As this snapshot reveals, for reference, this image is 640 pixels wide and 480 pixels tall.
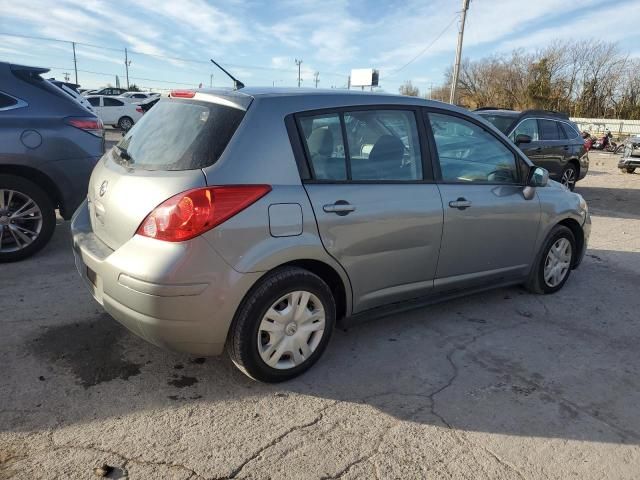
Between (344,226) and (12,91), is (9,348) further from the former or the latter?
(12,91)

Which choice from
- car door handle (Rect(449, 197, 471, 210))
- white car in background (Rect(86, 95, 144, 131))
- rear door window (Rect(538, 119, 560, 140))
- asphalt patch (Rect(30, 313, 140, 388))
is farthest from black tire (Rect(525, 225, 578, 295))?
white car in background (Rect(86, 95, 144, 131))

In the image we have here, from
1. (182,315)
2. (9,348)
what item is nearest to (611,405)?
(182,315)

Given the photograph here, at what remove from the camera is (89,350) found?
327cm

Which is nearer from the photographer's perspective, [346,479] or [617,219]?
[346,479]

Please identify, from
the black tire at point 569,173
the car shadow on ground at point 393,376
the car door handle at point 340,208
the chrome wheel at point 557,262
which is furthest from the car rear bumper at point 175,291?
the black tire at point 569,173

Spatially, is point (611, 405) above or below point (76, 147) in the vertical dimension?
below

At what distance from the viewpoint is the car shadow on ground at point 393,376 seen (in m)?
2.74

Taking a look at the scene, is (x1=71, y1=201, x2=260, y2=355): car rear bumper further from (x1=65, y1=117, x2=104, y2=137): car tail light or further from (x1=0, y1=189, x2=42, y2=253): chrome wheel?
(x1=65, y1=117, x2=104, y2=137): car tail light

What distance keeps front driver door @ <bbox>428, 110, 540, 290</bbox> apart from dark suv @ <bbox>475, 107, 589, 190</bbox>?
5116 millimetres

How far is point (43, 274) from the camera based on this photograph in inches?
179

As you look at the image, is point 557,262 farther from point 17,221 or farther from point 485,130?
point 17,221

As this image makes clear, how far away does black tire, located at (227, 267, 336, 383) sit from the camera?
109 inches

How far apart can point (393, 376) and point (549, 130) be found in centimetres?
831

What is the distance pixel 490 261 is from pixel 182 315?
8.20 ft
